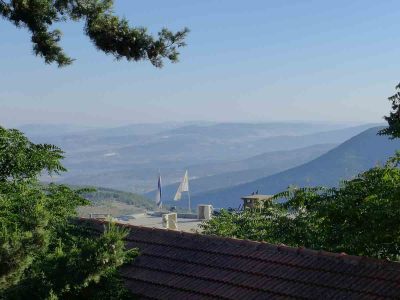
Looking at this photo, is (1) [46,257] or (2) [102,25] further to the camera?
(2) [102,25]

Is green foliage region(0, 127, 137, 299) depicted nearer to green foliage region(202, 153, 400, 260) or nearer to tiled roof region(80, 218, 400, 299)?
tiled roof region(80, 218, 400, 299)

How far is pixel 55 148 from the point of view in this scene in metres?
16.4

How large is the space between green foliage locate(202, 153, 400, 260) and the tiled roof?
1.72m

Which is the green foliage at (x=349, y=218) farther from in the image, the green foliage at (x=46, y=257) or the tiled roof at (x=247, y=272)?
the green foliage at (x=46, y=257)

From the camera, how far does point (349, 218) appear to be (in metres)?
13.8

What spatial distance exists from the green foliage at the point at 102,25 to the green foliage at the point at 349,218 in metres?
4.94

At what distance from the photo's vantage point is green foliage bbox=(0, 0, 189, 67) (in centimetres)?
1431

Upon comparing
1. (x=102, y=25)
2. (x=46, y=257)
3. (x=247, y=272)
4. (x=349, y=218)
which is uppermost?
(x=102, y=25)

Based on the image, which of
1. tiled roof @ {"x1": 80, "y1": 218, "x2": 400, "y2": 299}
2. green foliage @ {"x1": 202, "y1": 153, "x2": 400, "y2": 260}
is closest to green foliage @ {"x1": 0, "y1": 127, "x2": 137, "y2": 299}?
tiled roof @ {"x1": 80, "y1": 218, "x2": 400, "y2": 299}

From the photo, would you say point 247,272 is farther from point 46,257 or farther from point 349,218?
point 349,218

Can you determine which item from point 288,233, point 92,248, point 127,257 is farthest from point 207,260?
point 288,233

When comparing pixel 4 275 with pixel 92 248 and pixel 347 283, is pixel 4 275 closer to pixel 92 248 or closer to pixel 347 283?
pixel 92 248

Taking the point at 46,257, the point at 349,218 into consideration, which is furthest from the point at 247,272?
the point at 349,218

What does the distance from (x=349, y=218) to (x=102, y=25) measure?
6.95 metres
